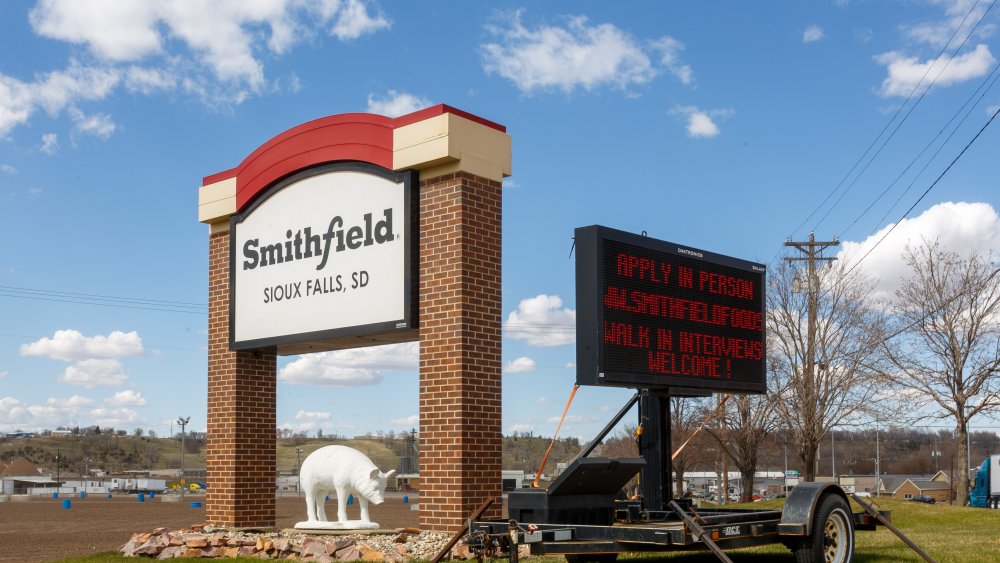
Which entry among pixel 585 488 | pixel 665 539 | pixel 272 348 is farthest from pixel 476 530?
pixel 272 348

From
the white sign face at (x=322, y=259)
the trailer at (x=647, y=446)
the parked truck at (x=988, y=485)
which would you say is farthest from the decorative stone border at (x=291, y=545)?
the parked truck at (x=988, y=485)

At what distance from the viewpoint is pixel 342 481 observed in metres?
14.9

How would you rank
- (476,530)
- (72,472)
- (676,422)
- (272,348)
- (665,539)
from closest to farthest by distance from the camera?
1. (665,539)
2. (476,530)
3. (272,348)
4. (676,422)
5. (72,472)

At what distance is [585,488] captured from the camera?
1073 cm

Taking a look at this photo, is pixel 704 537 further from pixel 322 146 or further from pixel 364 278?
pixel 322 146

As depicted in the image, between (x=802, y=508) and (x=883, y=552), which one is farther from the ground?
(x=802, y=508)

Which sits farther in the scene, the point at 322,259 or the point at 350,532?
the point at 322,259

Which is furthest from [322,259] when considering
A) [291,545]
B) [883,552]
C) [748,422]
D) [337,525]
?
[748,422]

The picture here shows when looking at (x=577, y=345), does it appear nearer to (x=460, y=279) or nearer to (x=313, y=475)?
(x=460, y=279)

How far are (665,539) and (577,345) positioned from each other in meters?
2.20

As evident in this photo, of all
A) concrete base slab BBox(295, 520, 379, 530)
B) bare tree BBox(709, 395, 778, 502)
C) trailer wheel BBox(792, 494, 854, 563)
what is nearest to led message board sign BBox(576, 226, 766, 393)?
trailer wheel BBox(792, 494, 854, 563)

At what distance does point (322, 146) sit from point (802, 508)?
8584mm

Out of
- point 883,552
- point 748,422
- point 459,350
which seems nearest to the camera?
point 459,350

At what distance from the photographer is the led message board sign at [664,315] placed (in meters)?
10.8
